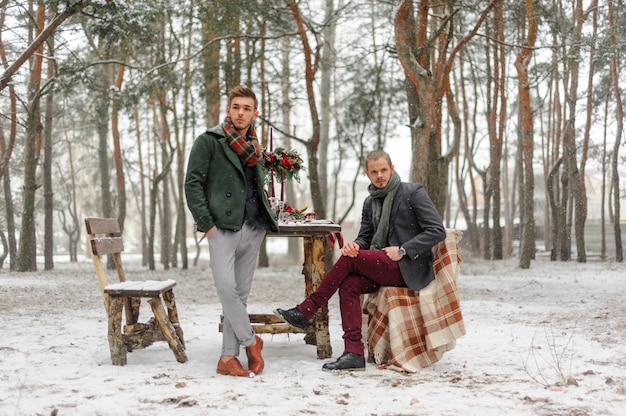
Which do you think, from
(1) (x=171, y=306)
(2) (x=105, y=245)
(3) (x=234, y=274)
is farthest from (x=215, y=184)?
(1) (x=171, y=306)

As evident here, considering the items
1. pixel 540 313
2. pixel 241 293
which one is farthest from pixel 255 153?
pixel 540 313

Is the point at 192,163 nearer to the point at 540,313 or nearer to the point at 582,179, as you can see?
the point at 540,313

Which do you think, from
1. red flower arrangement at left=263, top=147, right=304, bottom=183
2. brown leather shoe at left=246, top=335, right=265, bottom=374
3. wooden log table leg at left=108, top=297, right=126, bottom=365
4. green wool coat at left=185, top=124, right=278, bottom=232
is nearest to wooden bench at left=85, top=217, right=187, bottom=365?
wooden log table leg at left=108, top=297, right=126, bottom=365

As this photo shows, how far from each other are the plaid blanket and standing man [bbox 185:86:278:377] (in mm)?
960

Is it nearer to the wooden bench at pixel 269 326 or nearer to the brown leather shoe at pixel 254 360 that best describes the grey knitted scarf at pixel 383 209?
the wooden bench at pixel 269 326

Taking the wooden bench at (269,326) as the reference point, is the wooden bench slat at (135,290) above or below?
above

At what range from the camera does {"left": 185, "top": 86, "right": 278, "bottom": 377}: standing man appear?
13.9 feet

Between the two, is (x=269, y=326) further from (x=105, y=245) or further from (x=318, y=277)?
(x=105, y=245)

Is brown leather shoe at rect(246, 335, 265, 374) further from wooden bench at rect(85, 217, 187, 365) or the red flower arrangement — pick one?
the red flower arrangement

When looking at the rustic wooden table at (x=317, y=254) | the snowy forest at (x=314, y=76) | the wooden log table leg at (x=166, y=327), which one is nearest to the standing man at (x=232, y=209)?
the rustic wooden table at (x=317, y=254)

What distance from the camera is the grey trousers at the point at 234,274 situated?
14.0 feet

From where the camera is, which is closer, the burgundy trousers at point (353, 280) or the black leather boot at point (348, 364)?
the black leather boot at point (348, 364)

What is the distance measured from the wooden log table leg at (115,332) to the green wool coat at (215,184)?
0.95 metres

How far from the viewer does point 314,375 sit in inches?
168
